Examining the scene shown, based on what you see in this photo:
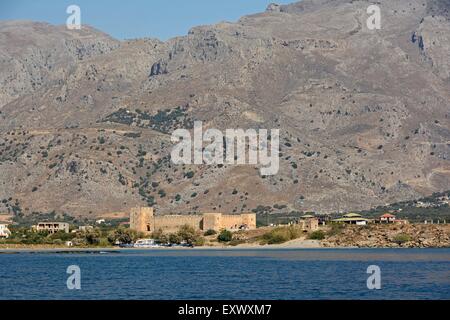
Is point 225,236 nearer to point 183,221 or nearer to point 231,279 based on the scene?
point 183,221

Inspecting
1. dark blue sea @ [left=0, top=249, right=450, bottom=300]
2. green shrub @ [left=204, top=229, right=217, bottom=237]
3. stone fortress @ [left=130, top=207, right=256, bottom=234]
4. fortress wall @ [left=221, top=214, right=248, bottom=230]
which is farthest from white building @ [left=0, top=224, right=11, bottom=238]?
dark blue sea @ [left=0, top=249, right=450, bottom=300]

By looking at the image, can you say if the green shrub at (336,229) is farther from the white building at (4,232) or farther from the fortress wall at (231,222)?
the white building at (4,232)

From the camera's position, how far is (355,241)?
522 feet

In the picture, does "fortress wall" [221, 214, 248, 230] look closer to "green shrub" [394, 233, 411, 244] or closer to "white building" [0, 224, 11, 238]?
"white building" [0, 224, 11, 238]

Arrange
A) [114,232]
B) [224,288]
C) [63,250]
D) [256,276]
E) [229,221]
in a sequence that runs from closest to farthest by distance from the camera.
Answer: [224,288] < [256,276] < [63,250] < [114,232] < [229,221]

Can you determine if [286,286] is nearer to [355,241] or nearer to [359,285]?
[359,285]

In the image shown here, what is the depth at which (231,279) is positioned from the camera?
81438 millimetres

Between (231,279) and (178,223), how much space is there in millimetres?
106432

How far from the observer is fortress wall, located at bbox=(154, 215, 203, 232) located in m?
186

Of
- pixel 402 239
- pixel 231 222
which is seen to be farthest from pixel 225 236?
pixel 402 239
